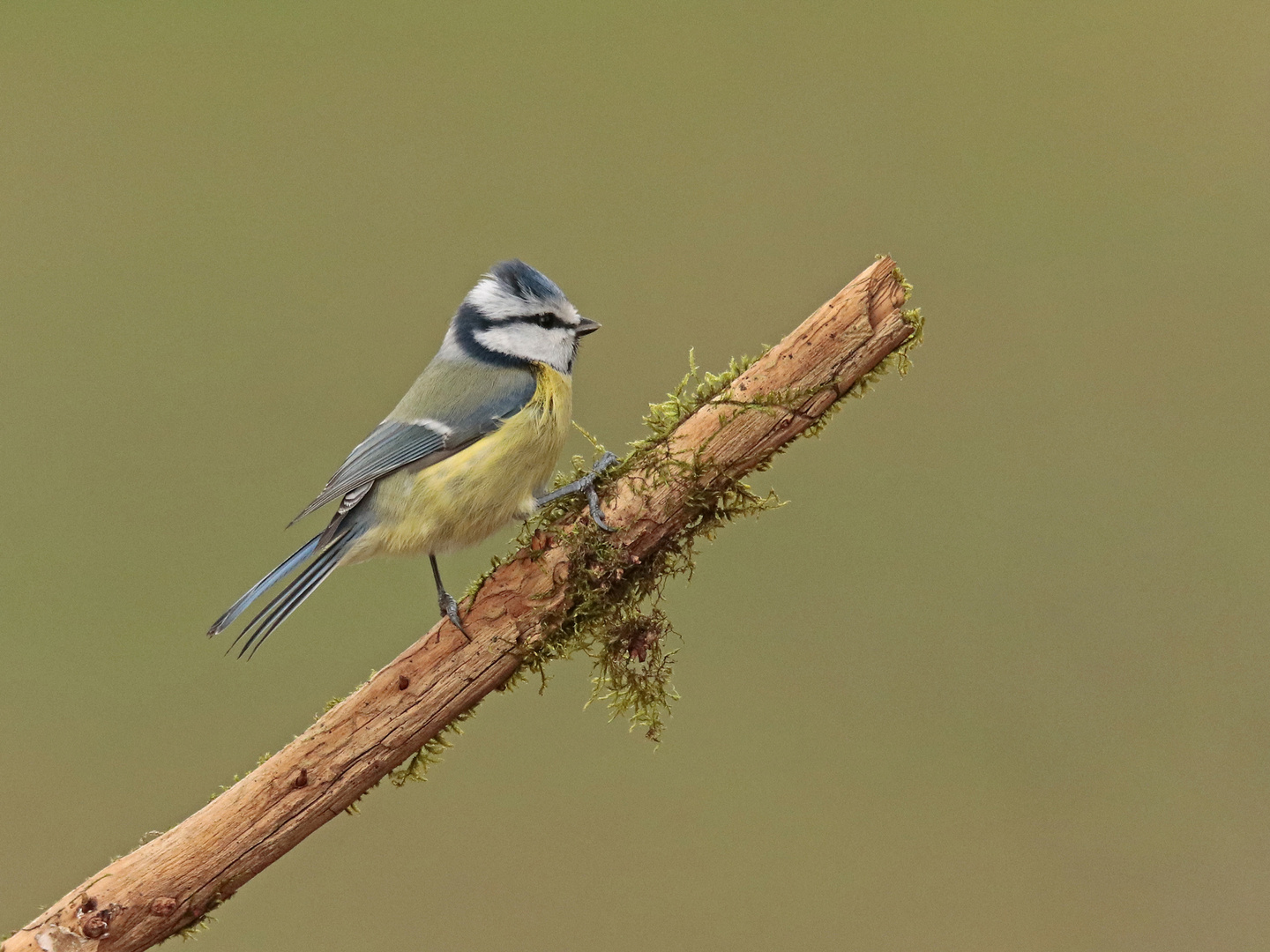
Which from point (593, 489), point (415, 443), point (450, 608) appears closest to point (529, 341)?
point (415, 443)

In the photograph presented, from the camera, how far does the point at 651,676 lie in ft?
5.46

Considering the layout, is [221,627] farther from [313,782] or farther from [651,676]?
[651,676]

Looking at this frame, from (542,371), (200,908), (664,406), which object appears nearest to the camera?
(200,908)

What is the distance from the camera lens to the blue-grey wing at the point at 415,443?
174cm

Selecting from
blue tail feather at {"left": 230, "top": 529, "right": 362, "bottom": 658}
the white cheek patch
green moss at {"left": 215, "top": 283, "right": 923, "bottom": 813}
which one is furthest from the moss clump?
the white cheek patch

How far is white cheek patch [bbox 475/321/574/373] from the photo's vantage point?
1896 mm

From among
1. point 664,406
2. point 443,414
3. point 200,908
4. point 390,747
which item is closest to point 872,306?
point 664,406

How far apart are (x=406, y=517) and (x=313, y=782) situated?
0.45 meters

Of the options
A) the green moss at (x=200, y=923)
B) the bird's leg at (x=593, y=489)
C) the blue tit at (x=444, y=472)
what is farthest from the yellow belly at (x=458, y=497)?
the green moss at (x=200, y=923)

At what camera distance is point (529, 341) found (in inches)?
75.0

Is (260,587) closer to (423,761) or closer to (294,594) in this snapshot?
(294,594)

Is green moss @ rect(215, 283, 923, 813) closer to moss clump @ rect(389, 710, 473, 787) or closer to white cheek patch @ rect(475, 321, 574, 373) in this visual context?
moss clump @ rect(389, 710, 473, 787)

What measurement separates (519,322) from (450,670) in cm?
67

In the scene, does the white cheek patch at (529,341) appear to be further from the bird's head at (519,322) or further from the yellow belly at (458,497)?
the yellow belly at (458,497)
